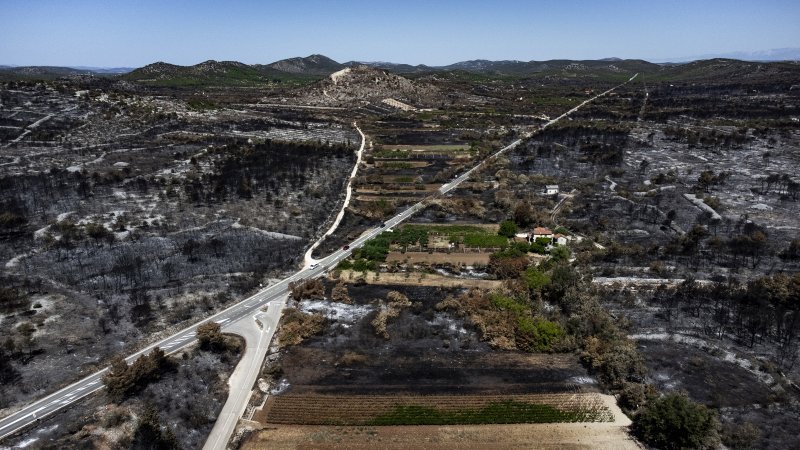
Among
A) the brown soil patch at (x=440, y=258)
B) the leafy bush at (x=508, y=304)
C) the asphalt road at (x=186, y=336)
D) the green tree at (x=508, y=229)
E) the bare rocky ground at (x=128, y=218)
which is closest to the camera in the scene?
the asphalt road at (x=186, y=336)

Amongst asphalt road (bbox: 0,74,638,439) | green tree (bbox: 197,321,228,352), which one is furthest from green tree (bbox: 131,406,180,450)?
green tree (bbox: 197,321,228,352)

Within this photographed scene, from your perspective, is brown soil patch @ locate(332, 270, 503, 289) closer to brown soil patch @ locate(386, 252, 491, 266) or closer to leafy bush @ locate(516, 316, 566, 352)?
brown soil patch @ locate(386, 252, 491, 266)

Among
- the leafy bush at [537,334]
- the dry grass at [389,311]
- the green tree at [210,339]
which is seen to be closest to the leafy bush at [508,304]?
the leafy bush at [537,334]

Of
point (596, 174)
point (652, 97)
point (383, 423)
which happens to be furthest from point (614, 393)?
point (652, 97)

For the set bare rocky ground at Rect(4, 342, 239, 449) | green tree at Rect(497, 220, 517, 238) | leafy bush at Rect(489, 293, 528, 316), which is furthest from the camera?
green tree at Rect(497, 220, 517, 238)

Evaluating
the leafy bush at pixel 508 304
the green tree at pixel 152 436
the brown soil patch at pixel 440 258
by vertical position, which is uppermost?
the brown soil patch at pixel 440 258

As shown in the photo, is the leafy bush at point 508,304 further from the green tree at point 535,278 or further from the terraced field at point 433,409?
the terraced field at point 433,409
